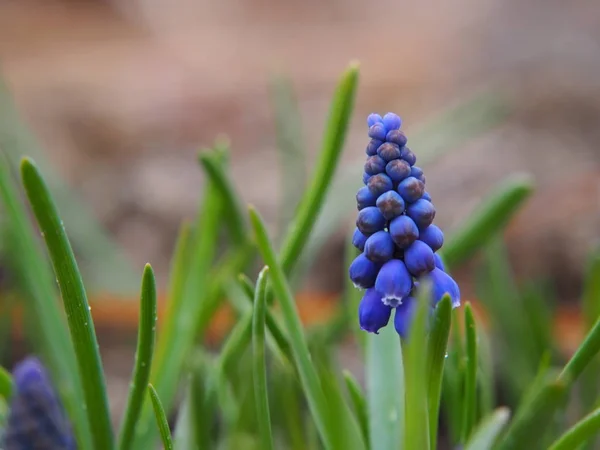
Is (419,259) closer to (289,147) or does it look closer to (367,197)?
(367,197)

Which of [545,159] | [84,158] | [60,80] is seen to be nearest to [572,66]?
[545,159]

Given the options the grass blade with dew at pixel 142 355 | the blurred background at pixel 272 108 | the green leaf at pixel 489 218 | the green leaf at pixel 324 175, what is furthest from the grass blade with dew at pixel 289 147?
the grass blade with dew at pixel 142 355

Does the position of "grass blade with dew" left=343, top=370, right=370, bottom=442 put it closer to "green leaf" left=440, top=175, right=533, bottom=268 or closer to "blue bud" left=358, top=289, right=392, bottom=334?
"blue bud" left=358, top=289, right=392, bottom=334

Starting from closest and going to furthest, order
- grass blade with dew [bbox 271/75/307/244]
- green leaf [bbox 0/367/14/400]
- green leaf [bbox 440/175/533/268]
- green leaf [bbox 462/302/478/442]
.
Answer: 1. green leaf [bbox 462/302/478/442]
2. green leaf [bbox 0/367/14/400]
3. green leaf [bbox 440/175/533/268]
4. grass blade with dew [bbox 271/75/307/244]

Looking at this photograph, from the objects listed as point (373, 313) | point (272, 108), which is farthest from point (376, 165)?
point (272, 108)

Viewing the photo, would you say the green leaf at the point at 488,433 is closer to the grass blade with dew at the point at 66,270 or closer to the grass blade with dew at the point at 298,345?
the grass blade with dew at the point at 298,345

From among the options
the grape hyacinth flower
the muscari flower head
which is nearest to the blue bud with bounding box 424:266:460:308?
the grape hyacinth flower

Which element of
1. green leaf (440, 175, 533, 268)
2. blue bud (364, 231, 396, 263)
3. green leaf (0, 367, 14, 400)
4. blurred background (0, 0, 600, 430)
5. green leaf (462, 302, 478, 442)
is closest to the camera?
blue bud (364, 231, 396, 263)
